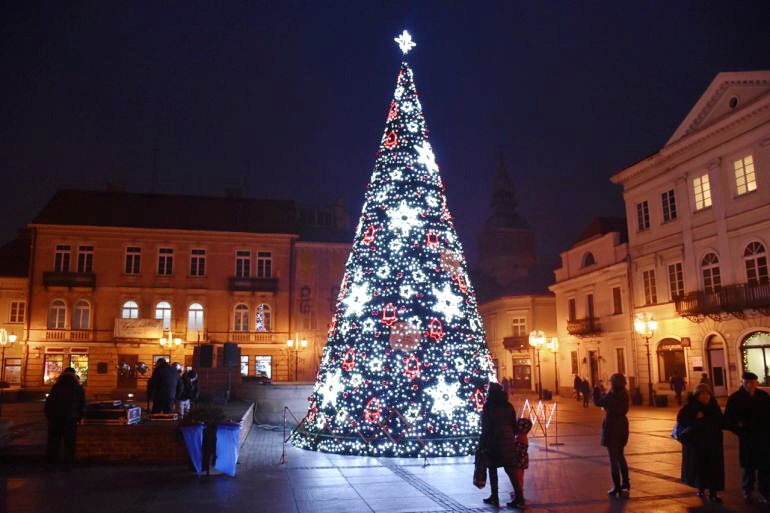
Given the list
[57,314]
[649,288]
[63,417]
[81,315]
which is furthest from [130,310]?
[649,288]

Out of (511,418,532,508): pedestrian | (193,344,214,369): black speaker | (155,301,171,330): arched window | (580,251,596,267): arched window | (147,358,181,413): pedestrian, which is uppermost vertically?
(580,251,596,267): arched window

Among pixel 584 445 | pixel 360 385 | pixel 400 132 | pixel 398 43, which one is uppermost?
pixel 398 43

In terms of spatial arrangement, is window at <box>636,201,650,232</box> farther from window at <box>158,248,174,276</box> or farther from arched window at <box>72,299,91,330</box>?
arched window at <box>72,299,91,330</box>

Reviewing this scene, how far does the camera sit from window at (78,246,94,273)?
40562 mm

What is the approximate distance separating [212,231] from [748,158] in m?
31.2

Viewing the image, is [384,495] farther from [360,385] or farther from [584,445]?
[584,445]

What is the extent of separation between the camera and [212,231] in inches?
1649

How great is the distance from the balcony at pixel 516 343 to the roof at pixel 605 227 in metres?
12.2

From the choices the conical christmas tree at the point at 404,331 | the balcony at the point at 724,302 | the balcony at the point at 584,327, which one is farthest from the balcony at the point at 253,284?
the conical christmas tree at the point at 404,331

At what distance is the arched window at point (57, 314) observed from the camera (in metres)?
39.6

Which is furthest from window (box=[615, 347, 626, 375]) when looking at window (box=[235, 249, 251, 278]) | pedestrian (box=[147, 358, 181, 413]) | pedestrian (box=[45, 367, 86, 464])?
pedestrian (box=[45, 367, 86, 464])

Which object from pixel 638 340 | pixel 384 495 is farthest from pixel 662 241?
pixel 384 495

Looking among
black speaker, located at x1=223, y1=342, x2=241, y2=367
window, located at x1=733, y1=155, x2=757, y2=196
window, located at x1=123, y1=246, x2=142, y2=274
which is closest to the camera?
black speaker, located at x1=223, y1=342, x2=241, y2=367

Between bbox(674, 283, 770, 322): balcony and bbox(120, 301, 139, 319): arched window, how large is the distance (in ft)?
105
